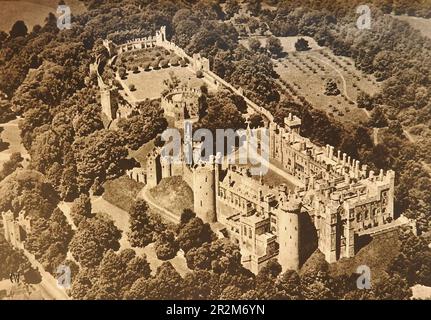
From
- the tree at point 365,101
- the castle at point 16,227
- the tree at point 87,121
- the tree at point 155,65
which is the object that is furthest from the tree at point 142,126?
the tree at point 365,101

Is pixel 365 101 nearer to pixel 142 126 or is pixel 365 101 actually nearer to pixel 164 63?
pixel 164 63

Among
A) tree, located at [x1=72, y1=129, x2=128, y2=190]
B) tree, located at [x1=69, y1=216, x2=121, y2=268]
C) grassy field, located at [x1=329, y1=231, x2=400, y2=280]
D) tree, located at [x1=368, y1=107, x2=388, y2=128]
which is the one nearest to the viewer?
grassy field, located at [x1=329, y1=231, x2=400, y2=280]

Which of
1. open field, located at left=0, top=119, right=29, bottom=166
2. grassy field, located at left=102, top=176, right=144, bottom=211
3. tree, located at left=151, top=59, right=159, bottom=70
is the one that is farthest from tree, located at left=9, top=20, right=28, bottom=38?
grassy field, located at left=102, top=176, right=144, bottom=211

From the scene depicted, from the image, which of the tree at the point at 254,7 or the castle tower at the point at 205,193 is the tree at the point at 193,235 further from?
the tree at the point at 254,7

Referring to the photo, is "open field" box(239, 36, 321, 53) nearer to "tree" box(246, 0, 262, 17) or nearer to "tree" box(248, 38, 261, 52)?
"tree" box(248, 38, 261, 52)

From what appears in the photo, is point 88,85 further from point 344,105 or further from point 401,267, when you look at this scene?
point 401,267

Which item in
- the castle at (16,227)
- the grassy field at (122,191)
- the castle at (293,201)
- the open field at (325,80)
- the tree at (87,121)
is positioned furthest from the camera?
the open field at (325,80)

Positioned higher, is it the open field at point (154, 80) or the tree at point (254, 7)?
the tree at point (254, 7)
